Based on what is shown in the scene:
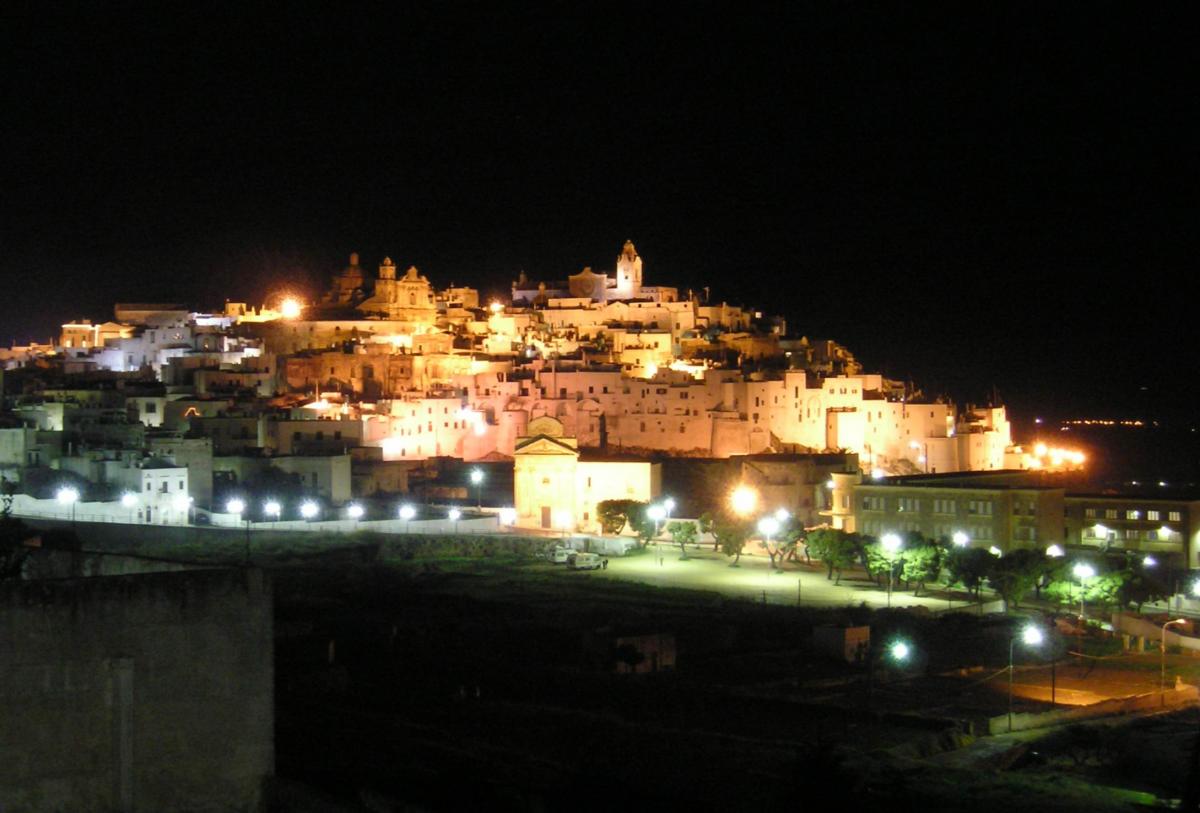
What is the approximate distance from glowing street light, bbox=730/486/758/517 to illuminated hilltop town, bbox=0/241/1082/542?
2205 mm

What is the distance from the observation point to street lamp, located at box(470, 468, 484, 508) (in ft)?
168

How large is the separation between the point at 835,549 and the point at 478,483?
15654 mm

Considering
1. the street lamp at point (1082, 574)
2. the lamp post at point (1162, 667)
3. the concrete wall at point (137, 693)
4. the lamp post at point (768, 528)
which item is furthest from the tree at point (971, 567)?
the concrete wall at point (137, 693)

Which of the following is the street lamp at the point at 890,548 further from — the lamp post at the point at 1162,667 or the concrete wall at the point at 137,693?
the concrete wall at the point at 137,693

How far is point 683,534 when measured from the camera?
151ft

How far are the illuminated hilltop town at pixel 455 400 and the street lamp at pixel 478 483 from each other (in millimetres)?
1548

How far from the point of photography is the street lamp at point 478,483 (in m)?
51.2

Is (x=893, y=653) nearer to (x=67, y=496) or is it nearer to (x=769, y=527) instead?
(x=769, y=527)

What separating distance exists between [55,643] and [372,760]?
7039mm

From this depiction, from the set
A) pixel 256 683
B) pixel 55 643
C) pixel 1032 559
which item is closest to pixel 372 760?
pixel 256 683

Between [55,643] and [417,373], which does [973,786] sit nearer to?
[55,643]

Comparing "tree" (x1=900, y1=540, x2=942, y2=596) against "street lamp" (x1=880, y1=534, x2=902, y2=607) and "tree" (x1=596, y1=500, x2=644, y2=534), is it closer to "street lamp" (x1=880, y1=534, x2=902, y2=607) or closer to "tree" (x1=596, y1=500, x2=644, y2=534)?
"street lamp" (x1=880, y1=534, x2=902, y2=607)

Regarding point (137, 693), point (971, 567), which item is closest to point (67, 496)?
point (971, 567)

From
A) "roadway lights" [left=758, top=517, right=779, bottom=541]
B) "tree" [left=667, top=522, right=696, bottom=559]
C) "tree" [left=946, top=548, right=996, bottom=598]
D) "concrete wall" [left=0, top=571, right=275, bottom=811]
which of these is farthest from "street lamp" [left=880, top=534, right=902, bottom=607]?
"concrete wall" [left=0, top=571, right=275, bottom=811]
